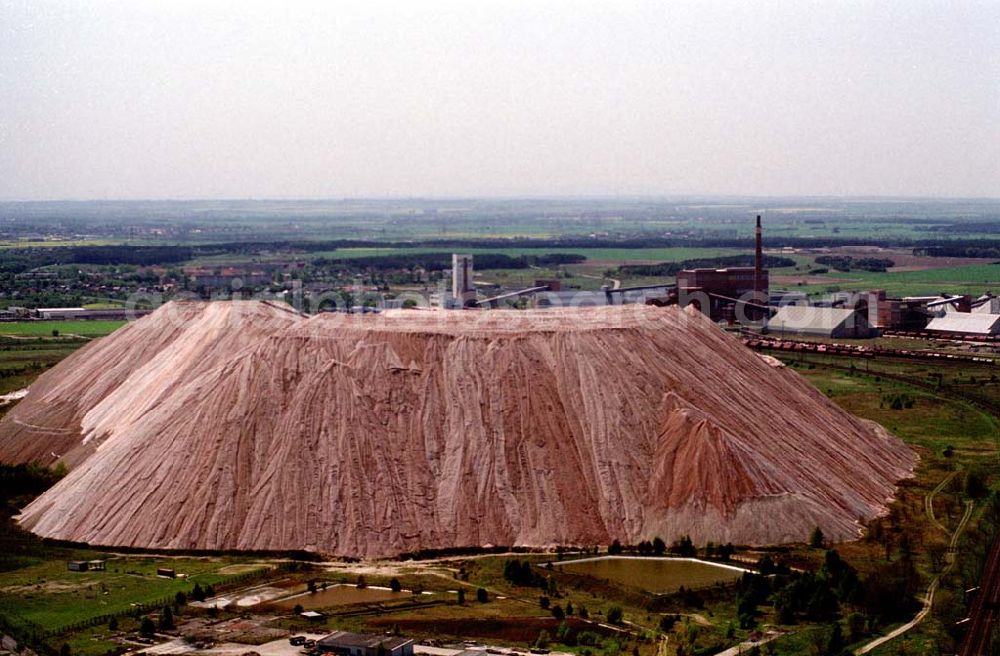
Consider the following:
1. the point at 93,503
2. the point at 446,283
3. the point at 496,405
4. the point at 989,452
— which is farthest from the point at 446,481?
the point at 446,283

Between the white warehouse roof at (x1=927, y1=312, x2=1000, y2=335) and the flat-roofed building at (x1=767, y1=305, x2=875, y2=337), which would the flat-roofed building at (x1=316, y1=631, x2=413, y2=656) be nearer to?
the flat-roofed building at (x1=767, y1=305, x2=875, y2=337)

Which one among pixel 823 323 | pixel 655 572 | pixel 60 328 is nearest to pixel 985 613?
pixel 655 572

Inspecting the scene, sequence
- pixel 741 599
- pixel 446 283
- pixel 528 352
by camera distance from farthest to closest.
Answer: pixel 446 283 → pixel 528 352 → pixel 741 599

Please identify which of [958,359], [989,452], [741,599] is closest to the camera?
[741,599]

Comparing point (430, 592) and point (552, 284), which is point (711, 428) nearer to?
point (430, 592)

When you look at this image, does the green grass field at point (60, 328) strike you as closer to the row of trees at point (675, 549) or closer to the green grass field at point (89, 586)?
the green grass field at point (89, 586)

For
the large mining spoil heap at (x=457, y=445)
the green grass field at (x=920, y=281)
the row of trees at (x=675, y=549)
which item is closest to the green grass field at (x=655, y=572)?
the row of trees at (x=675, y=549)
